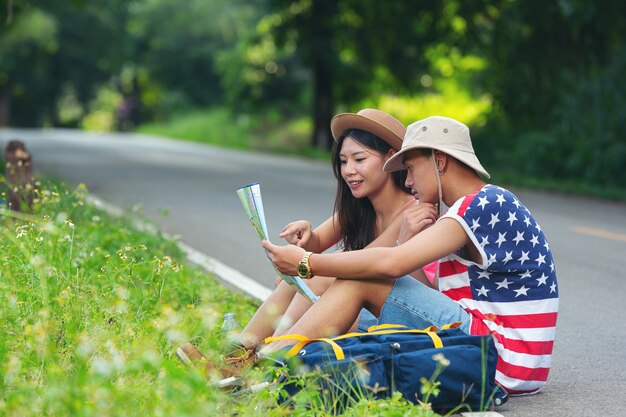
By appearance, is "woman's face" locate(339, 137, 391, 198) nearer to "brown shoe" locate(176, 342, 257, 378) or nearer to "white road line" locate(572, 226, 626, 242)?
"brown shoe" locate(176, 342, 257, 378)

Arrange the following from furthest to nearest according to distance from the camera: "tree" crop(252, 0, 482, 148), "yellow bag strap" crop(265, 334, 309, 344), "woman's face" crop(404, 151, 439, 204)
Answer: "tree" crop(252, 0, 482, 148) < "woman's face" crop(404, 151, 439, 204) < "yellow bag strap" crop(265, 334, 309, 344)

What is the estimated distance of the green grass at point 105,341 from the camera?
3307mm

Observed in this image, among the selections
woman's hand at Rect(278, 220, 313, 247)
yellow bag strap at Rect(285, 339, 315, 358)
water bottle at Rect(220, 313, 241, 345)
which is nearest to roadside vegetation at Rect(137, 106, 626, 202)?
woman's hand at Rect(278, 220, 313, 247)

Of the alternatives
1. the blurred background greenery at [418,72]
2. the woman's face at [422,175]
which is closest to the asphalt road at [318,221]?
the woman's face at [422,175]

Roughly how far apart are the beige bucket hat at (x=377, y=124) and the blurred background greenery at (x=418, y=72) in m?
11.0

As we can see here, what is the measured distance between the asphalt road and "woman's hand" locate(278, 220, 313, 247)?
1.35 m

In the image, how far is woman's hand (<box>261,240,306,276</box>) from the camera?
4.72 meters

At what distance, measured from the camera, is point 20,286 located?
549 cm

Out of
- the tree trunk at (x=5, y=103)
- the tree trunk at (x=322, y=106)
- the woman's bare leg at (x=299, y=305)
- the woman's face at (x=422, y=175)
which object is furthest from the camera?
the tree trunk at (x=5, y=103)

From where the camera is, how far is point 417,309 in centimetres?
470

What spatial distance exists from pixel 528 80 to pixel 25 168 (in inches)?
590

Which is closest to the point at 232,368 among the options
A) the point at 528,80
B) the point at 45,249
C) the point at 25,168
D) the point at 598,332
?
the point at 45,249

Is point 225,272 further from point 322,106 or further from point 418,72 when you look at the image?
point 322,106

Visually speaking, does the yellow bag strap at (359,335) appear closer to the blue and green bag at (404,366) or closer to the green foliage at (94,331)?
the blue and green bag at (404,366)
